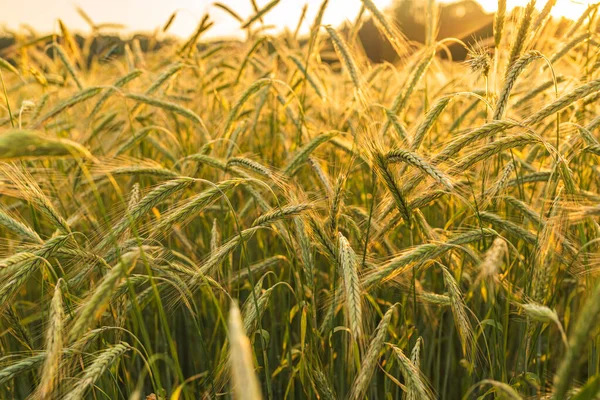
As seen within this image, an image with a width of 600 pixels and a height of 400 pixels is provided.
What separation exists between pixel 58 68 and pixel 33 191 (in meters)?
4.63

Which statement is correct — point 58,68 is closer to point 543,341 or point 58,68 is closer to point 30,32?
point 30,32

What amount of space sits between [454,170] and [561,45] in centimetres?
160

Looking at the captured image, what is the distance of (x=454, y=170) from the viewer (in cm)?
175

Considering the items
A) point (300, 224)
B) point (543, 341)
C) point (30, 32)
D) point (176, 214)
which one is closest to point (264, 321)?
point (300, 224)

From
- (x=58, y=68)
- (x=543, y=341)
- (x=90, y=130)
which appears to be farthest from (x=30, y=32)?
(x=543, y=341)

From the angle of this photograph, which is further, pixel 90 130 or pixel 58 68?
pixel 58 68

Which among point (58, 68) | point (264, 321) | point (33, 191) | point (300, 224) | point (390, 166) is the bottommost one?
point (264, 321)

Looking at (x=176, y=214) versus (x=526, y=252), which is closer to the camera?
(x=176, y=214)

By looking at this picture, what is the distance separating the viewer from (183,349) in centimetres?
283

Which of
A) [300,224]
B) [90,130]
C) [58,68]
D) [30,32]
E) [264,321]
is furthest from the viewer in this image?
[58,68]

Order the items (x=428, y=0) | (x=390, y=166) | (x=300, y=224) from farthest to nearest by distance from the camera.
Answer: (x=428, y=0), (x=300, y=224), (x=390, y=166)

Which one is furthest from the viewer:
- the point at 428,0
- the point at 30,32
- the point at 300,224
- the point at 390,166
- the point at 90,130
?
the point at 30,32

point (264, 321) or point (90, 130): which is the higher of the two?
point (90, 130)

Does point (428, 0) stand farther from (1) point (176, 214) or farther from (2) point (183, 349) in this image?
(2) point (183, 349)
